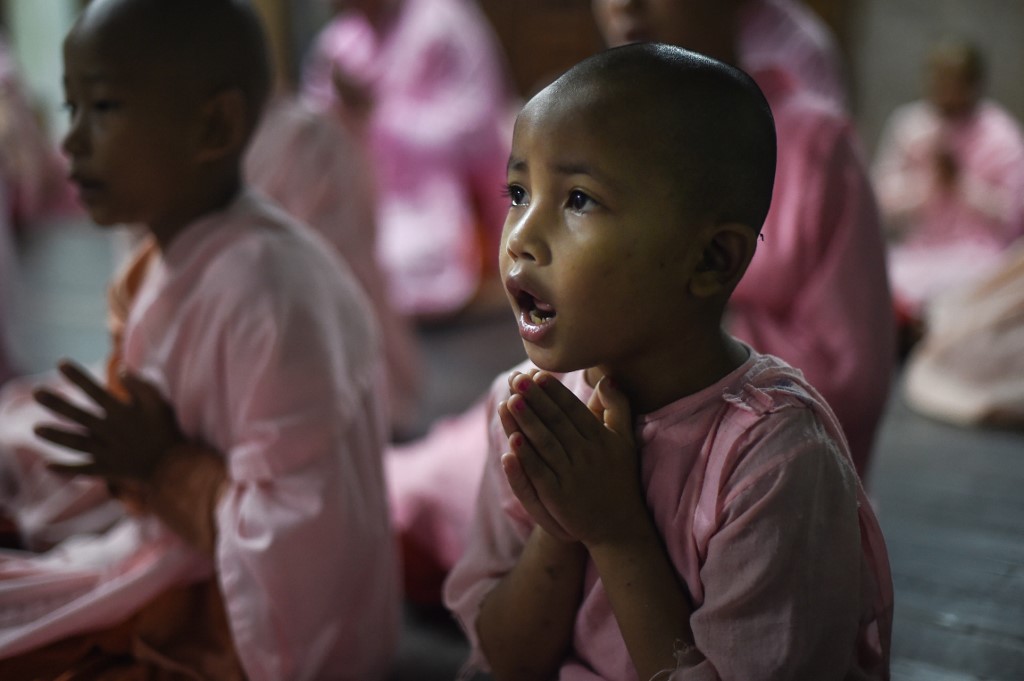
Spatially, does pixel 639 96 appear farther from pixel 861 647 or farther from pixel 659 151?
pixel 861 647

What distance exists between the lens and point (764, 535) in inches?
38.1

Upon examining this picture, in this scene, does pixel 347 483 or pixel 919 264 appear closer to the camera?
pixel 347 483

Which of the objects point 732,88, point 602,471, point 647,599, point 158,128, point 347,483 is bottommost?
point 347,483

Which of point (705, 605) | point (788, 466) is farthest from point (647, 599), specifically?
point (788, 466)

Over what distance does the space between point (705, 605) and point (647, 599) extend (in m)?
0.06

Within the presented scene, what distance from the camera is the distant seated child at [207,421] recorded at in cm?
142

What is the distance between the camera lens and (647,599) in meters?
1.03

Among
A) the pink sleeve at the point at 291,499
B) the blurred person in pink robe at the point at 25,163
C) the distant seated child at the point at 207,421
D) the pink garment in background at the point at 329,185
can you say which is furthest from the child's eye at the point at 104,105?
the blurred person in pink robe at the point at 25,163

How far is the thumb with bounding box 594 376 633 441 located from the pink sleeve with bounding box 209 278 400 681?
0.51 metres

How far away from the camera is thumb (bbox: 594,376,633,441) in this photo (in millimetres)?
1065

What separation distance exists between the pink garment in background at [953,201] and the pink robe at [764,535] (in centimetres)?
342

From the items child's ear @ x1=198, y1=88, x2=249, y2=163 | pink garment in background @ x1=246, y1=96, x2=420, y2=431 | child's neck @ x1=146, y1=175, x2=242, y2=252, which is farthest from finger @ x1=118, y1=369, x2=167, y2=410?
pink garment in background @ x1=246, y1=96, x2=420, y2=431

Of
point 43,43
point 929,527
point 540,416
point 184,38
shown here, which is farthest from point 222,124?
point 43,43

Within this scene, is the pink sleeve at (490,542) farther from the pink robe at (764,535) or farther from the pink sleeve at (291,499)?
the pink sleeve at (291,499)
